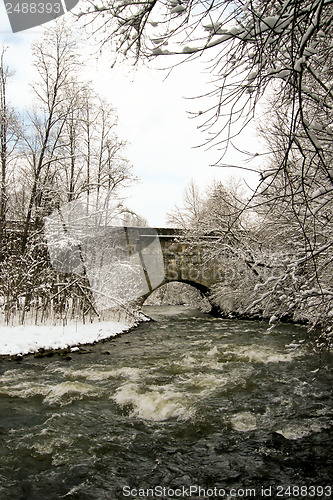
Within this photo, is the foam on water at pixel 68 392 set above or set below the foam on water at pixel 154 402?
below

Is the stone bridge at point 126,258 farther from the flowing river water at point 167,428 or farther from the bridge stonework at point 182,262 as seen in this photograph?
the flowing river water at point 167,428

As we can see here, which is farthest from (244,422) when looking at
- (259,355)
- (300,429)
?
(259,355)

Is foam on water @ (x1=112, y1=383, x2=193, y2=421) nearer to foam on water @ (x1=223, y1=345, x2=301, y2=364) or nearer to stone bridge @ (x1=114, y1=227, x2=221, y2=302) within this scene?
foam on water @ (x1=223, y1=345, x2=301, y2=364)

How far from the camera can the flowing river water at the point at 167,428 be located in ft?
11.3

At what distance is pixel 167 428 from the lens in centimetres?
463

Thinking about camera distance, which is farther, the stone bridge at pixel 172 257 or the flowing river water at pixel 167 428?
the stone bridge at pixel 172 257

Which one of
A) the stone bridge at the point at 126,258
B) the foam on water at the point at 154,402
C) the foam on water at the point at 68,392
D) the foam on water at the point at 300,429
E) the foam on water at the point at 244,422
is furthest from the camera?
the stone bridge at the point at 126,258

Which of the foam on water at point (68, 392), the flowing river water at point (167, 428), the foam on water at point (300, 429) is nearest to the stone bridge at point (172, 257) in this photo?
the flowing river water at point (167, 428)

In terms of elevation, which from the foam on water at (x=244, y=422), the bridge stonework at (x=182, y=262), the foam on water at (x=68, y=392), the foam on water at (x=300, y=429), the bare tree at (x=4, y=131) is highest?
the bare tree at (x=4, y=131)

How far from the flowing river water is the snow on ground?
2.43 feet

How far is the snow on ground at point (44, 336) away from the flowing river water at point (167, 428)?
0.74 metres

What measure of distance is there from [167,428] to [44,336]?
5952 mm

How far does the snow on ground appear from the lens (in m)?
8.80

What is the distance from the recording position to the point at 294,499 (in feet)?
10.4
